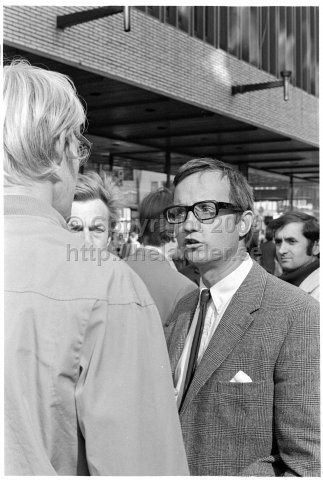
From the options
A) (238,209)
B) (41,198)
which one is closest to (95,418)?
(41,198)

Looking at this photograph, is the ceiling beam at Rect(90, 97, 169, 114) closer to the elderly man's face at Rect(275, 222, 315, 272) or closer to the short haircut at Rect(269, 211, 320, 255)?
the short haircut at Rect(269, 211, 320, 255)

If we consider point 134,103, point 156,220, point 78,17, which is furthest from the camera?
point 134,103

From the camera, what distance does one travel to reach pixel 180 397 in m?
1.94

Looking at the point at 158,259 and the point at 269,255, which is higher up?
the point at 158,259

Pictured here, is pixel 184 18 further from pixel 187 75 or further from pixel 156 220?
pixel 156 220

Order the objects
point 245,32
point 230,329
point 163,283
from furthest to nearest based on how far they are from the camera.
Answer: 1. point 245,32
2. point 163,283
3. point 230,329

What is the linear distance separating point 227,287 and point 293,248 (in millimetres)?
3084

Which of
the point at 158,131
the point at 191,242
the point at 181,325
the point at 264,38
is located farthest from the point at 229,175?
the point at 264,38

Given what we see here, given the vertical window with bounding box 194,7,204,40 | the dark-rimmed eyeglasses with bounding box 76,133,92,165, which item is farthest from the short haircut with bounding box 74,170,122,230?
the vertical window with bounding box 194,7,204,40

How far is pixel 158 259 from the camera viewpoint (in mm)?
3758

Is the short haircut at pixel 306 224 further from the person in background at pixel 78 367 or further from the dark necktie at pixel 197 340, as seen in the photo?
the person in background at pixel 78 367

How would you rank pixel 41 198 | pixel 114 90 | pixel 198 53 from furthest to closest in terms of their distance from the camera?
1. pixel 198 53
2. pixel 114 90
3. pixel 41 198

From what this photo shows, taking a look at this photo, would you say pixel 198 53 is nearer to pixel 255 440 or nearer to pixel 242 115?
pixel 242 115

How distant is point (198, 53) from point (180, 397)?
1329cm
